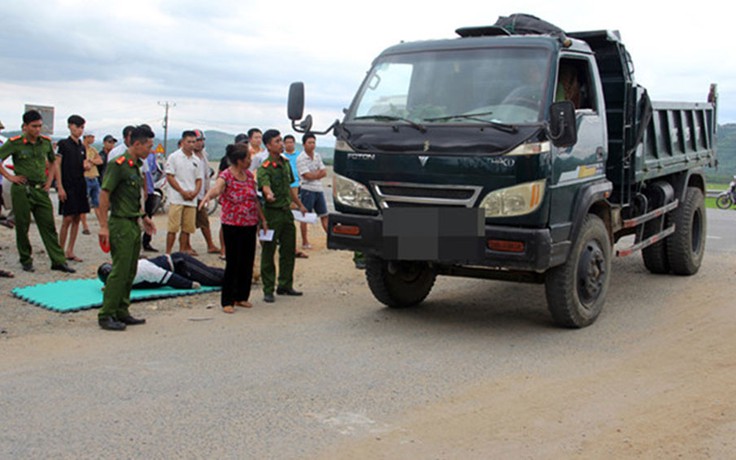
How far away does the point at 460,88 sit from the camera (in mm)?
7102

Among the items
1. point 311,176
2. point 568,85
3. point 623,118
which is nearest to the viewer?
point 568,85

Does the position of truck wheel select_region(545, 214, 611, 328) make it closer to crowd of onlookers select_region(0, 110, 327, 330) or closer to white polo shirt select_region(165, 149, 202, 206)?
crowd of onlookers select_region(0, 110, 327, 330)

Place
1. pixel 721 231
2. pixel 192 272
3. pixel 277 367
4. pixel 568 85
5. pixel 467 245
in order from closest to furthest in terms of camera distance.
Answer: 1. pixel 277 367
2. pixel 467 245
3. pixel 568 85
4. pixel 192 272
5. pixel 721 231

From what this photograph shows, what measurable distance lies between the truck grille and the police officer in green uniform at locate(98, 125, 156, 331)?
213cm

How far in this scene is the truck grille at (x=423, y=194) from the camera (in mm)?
6605

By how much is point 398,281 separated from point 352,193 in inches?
51.0

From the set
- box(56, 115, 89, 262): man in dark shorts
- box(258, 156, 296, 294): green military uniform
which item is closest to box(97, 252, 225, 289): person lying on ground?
box(258, 156, 296, 294): green military uniform

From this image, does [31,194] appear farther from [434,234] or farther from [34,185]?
[434,234]

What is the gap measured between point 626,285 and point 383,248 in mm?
4127

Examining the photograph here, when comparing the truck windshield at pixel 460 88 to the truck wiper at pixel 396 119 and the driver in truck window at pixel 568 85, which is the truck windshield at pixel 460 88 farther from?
the driver in truck window at pixel 568 85

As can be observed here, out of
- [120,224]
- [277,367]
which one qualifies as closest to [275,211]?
[120,224]

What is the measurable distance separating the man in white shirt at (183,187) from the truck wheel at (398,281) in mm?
3978

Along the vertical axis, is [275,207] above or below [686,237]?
above

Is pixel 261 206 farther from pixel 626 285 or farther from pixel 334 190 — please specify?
pixel 626 285
